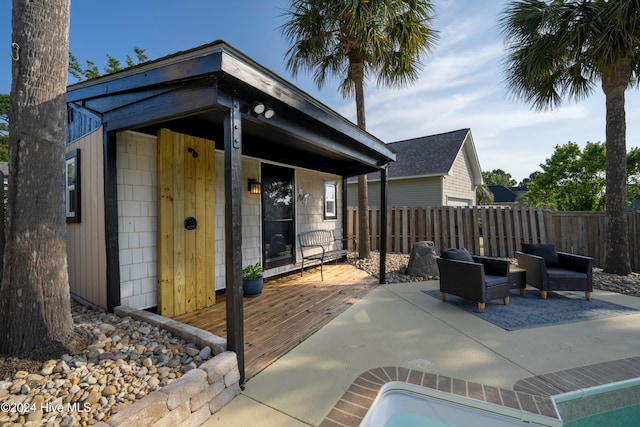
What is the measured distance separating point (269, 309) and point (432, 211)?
259 inches

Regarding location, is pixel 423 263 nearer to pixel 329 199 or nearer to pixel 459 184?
pixel 329 199

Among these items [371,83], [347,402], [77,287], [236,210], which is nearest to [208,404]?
[347,402]

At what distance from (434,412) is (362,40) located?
268 inches

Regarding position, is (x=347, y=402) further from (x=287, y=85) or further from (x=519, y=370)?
(x=287, y=85)

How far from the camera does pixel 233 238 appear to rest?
2209mm

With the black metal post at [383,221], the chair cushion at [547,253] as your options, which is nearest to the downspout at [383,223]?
the black metal post at [383,221]

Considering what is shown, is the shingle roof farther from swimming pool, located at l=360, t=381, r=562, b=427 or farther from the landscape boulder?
swimming pool, located at l=360, t=381, r=562, b=427

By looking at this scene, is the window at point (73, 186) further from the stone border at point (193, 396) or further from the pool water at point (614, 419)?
the pool water at point (614, 419)

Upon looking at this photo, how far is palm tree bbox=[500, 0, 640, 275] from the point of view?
5.02 m

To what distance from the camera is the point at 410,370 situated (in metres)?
2.42

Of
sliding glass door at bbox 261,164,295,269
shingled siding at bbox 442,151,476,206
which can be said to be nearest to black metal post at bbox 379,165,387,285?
sliding glass door at bbox 261,164,295,269

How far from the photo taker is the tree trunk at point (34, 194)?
7.00 feet

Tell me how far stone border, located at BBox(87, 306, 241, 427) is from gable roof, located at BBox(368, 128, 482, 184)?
1109 cm

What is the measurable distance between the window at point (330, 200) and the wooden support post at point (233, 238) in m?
4.97
